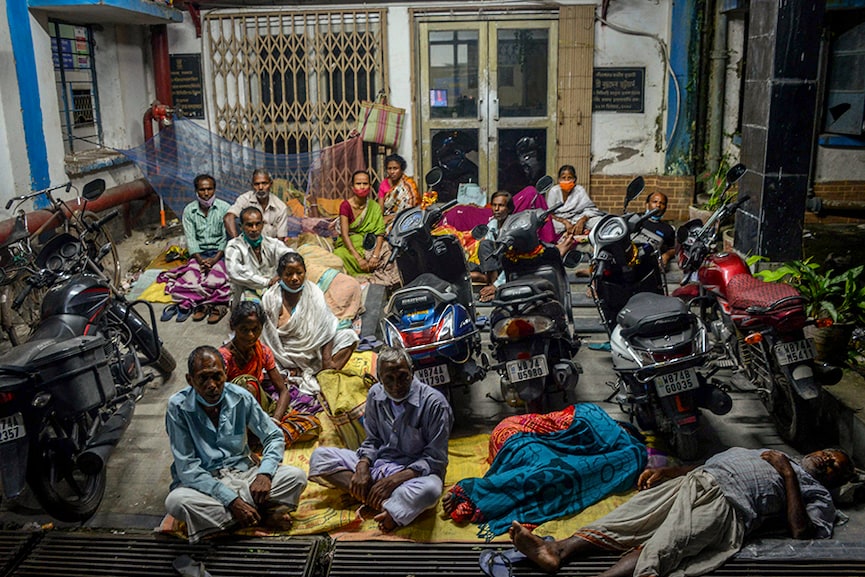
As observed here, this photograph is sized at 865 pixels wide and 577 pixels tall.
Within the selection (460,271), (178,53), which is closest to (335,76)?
(178,53)

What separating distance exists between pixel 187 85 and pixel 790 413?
7.28m

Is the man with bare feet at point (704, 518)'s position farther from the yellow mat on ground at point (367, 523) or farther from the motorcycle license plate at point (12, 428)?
the motorcycle license plate at point (12, 428)

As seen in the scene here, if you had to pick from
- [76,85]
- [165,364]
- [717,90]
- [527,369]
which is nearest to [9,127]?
[76,85]

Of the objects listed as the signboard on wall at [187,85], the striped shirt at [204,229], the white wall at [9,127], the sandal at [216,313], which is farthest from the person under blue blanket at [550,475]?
the signboard on wall at [187,85]

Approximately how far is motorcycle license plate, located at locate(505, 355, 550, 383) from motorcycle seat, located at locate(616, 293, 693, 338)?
0.46 metres

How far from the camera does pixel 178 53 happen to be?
8.99 metres

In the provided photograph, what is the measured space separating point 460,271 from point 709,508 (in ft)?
8.09

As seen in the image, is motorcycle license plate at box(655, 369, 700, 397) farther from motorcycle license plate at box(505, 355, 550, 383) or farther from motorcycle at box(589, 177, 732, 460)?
motorcycle license plate at box(505, 355, 550, 383)

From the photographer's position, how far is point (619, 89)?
884 cm

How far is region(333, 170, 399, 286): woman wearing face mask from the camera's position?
717 centimetres

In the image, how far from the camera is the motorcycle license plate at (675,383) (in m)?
3.96

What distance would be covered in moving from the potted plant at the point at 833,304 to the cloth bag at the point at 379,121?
4.69 meters

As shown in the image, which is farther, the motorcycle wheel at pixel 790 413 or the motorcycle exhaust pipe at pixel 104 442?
the motorcycle wheel at pixel 790 413

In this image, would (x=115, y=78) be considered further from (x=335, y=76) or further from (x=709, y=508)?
Answer: (x=709, y=508)
